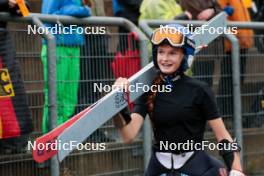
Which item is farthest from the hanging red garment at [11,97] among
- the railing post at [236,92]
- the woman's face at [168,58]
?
the railing post at [236,92]

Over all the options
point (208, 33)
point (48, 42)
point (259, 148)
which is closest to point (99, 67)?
point (48, 42)

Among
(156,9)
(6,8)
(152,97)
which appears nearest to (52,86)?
(6,8)

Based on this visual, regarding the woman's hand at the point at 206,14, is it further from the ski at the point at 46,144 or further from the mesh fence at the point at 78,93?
the ski at the point at 46,144

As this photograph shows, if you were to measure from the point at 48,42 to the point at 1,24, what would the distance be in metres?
0.46

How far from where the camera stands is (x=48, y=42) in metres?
6.52

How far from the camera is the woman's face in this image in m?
4.99

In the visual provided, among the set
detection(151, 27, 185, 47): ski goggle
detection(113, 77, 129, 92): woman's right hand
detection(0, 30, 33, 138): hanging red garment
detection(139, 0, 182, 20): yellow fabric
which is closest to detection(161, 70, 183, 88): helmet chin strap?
detection(151, 27, 185, 47): ski goggle

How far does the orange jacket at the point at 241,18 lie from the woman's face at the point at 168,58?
3.58 metres

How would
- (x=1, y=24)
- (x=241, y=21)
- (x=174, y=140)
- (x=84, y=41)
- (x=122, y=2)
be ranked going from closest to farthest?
(x=174, y=140) → (x=1, y=24) → (x=84, y=41) → (x=122, y=2) → (x=241, y=21)

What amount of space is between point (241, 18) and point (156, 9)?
4.69 feet

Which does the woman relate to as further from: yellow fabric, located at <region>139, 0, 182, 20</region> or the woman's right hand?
yellow fabric, located at <region>139, 0, 182, 20</region>

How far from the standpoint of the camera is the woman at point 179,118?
4.99 meters

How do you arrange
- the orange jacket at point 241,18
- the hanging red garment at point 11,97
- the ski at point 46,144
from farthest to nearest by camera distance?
the orange jacket at point 241,18 < the hanging red garment at point 11,97 < the ski at point 46,144

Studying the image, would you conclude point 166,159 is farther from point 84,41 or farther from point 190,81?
point 84,41
